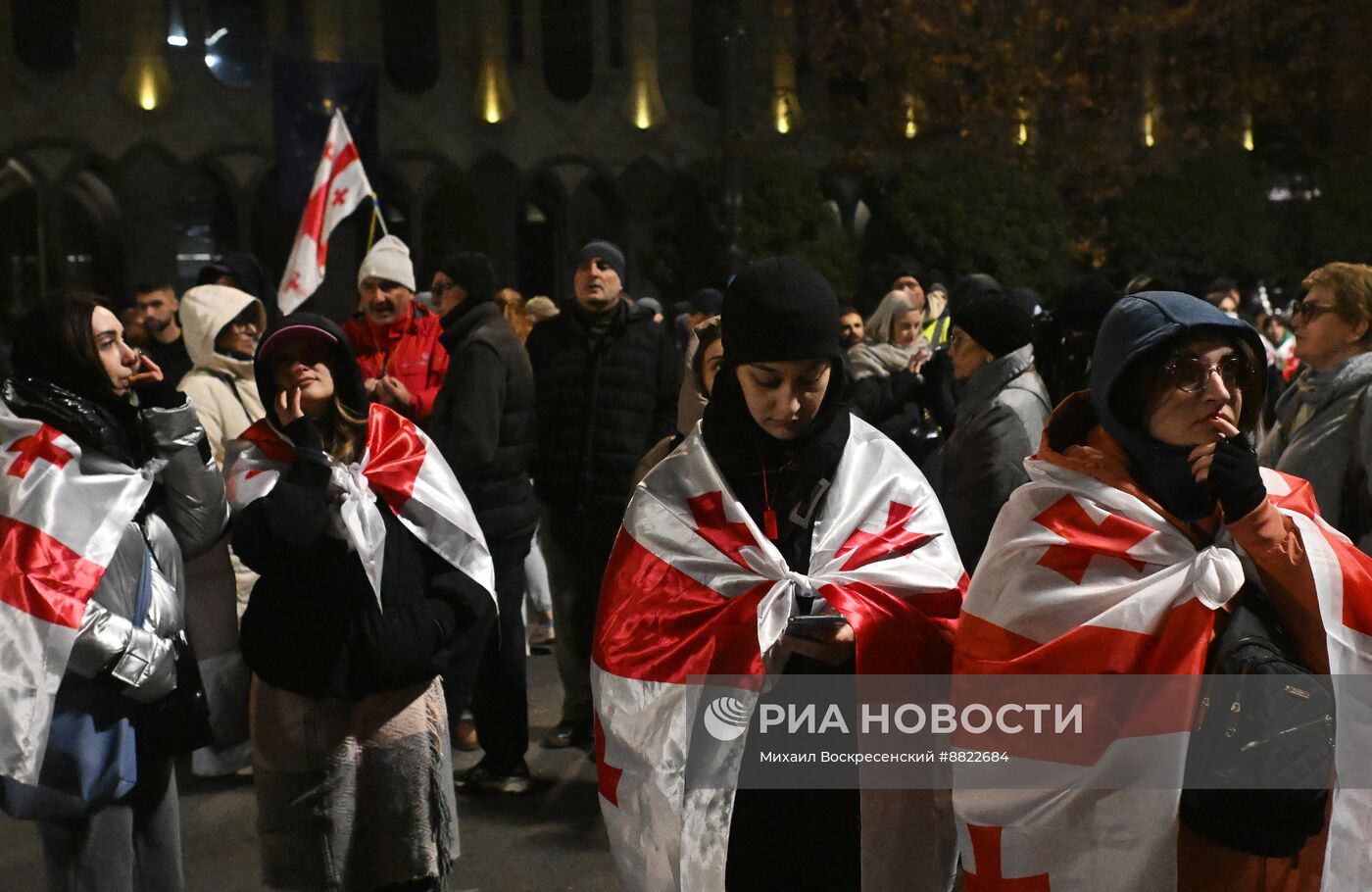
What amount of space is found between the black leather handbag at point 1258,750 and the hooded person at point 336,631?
201 centimetres

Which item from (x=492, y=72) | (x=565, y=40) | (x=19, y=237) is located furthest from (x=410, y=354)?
(x=565, y=40)

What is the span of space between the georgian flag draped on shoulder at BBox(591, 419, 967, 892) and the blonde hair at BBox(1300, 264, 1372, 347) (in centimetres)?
286

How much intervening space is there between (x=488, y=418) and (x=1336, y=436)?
333cm

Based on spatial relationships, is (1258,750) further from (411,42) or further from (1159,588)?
(411,42)

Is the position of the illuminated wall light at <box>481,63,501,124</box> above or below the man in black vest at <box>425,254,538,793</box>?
above

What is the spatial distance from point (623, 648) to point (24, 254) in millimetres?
23763

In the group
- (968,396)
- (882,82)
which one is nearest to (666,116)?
(882,82)

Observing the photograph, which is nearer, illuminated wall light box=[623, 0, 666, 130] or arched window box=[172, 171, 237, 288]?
arched window box=[172, 171, 237, 288]

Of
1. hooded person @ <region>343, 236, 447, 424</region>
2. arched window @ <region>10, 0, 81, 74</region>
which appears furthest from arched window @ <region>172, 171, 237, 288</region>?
hooded person @ <region>343, 236, 447, 424</region>

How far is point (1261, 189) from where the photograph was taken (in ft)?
93.1

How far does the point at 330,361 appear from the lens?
12.7ft

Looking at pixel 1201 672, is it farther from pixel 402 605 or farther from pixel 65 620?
pixel 65 620

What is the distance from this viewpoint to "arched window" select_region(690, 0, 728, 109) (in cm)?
2684

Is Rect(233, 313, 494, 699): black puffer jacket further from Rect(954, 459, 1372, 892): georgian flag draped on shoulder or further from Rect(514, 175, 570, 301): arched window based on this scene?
Rect(514, 175, 570, 301): arched window
